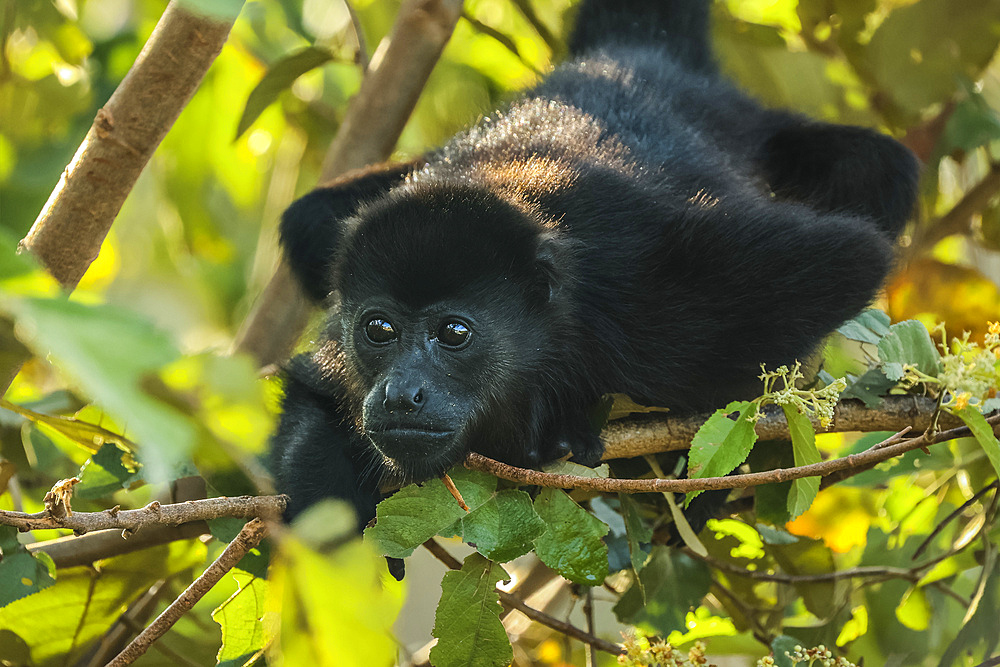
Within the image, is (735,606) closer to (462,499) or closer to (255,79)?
(462,499)

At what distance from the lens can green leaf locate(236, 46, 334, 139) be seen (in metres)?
2.67

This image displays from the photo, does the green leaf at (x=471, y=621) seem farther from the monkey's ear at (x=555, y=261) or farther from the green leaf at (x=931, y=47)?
the green leaf at (x=931, y=47)

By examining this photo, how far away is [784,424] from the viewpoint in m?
1.88

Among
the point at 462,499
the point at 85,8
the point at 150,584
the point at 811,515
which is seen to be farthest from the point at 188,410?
the point at 85,8

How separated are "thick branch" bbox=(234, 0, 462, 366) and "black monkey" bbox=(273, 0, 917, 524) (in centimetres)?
31

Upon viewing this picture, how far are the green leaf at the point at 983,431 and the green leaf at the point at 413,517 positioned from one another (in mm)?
825

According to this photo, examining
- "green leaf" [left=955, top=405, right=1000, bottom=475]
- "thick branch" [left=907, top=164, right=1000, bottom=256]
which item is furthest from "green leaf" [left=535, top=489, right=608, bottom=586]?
"thick branch" [left=907, top=164, right=1000, bottom=256]

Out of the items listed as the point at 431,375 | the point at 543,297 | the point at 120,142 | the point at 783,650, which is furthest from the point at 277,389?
the point at 783,650

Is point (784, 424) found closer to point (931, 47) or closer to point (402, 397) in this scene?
point (402, 397)

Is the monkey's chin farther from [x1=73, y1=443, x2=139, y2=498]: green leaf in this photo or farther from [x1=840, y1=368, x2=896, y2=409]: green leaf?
[x1=840, y1=368, x2=896, y2=409]: green leaf

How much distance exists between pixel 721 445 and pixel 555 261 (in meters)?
0.79

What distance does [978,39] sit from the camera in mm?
2928

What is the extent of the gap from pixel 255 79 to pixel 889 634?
2903 mm

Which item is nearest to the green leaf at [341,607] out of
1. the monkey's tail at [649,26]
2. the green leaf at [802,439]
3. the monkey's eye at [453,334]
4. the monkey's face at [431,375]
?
the green leaf at [802,439]
